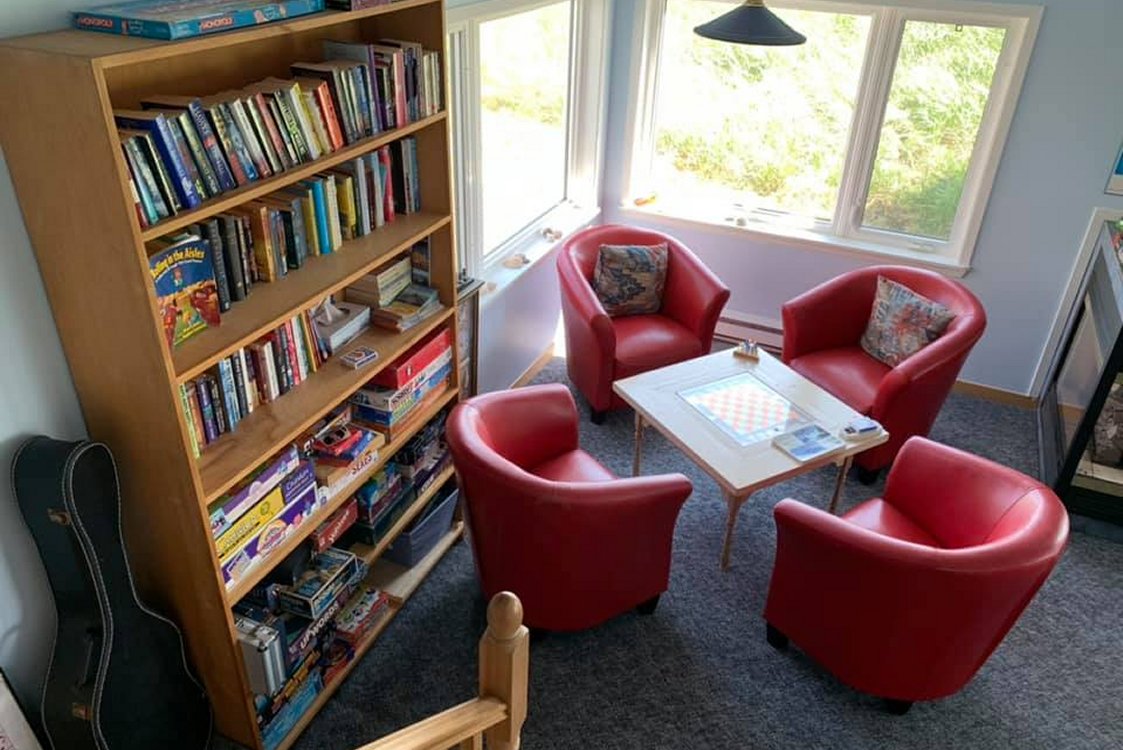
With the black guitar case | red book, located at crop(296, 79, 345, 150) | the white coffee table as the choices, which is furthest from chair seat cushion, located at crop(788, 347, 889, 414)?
the black guitar case

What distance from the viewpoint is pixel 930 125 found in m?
4.11

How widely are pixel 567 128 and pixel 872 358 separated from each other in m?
1.99

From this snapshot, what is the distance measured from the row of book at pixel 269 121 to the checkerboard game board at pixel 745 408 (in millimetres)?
1476

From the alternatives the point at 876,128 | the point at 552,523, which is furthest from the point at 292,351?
the point at 876,128

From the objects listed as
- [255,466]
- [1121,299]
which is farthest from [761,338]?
[255,466]

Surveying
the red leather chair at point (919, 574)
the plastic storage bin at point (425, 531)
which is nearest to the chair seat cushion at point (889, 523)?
the red leather chair at point (919, 574)

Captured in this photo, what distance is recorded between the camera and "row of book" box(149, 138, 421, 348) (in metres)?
1.88

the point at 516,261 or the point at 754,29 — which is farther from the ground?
the point at 754,29

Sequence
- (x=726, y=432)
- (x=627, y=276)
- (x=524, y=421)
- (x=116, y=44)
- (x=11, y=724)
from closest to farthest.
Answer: (x=116, y=44) → (x=11, y=724) → (x=524, y=421) → (x=726, y=432) → (x=627, y=276)

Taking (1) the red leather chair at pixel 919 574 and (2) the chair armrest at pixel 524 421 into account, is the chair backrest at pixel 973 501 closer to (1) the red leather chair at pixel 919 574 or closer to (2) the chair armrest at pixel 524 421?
(1) the red leather chair at pixel 919 574

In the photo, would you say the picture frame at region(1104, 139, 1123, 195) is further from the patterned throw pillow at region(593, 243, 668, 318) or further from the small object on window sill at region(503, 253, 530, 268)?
the small object on window sill at region(503, 253, 530, 268)

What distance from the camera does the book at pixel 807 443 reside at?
118 inches

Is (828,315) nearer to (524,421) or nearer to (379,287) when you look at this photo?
(524,421)

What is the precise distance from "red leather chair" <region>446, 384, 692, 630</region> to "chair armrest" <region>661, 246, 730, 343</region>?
4.10 ft
